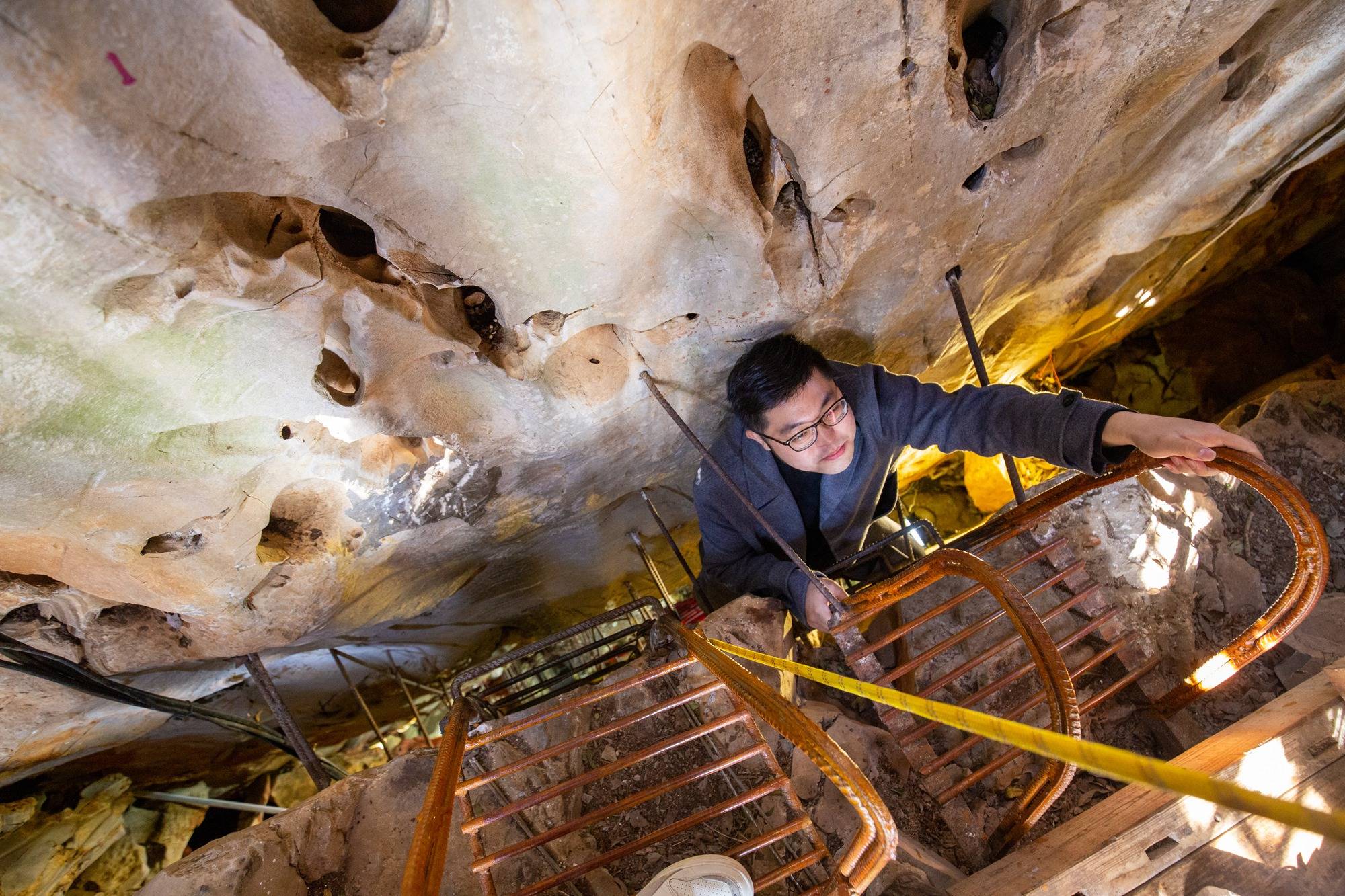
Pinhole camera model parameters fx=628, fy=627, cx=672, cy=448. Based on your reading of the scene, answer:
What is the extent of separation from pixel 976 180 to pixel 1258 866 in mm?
2989

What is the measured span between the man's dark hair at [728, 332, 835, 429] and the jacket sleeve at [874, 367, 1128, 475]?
17.9 inches

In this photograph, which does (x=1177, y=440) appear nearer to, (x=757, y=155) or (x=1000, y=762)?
(x=1000, y=762)

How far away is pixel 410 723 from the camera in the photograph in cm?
635

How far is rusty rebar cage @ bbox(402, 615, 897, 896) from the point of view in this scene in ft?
5.51

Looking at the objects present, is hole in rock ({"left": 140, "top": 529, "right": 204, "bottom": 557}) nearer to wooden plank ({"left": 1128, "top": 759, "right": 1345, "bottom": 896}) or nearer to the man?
the man

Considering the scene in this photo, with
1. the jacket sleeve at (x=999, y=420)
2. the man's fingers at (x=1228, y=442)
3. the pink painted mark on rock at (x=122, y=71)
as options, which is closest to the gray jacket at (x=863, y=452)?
the jacket sleeve at (x=999, y=420)

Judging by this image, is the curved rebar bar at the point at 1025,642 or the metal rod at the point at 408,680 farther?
the metal rod at the point at 408,680

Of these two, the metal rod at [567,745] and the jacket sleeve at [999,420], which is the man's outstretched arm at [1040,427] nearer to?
the jacket sleeve at [999,420]

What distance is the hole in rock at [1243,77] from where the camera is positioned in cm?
331

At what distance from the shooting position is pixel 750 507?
10.6 ft

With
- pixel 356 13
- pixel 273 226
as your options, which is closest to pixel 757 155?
pixel 356 13

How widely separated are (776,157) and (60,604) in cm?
369

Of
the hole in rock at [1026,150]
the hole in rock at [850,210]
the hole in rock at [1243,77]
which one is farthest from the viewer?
the hole in rock at [1243,77]

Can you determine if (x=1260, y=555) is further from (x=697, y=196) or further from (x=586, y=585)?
(x=586, y=585)
